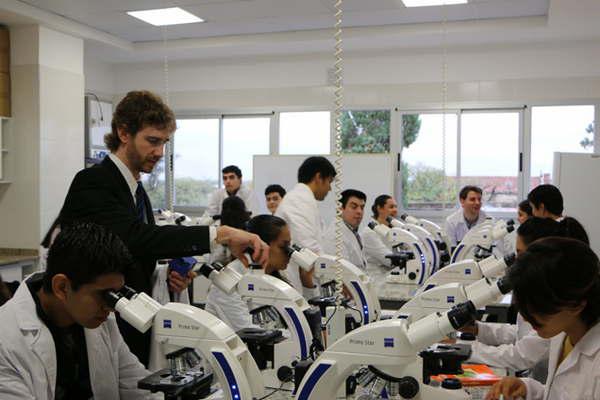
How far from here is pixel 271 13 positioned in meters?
5.49

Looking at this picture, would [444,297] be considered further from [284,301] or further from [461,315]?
[461,315]

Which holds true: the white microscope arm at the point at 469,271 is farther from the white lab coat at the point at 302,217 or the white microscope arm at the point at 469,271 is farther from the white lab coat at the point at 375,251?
the white lab coat at the point at 375,251

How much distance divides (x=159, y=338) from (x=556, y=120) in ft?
20.1

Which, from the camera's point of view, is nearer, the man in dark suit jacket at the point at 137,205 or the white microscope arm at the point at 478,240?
the man in dark suit jacket at the point at 137,205

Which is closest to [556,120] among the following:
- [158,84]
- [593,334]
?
[158,84]

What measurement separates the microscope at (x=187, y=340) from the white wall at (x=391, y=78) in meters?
5.74

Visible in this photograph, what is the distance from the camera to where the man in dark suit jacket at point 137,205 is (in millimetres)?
1716

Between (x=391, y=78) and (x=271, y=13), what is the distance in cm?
185

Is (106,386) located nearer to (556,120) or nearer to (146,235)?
(146,235)

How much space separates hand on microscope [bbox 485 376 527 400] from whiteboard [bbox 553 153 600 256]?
4.83m

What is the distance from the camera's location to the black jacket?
5.65ft

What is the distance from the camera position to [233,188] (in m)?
6.67

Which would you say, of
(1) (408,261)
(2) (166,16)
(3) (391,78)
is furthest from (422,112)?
(1) (408,261)

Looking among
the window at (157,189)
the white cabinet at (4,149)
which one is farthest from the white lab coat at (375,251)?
the window at (157,189)
